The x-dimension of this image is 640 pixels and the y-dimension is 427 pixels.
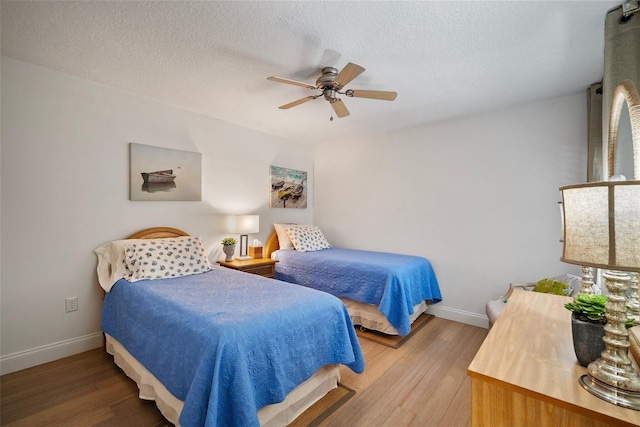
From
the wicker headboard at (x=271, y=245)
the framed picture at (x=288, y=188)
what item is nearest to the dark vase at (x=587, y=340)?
the wicker headboard at (x=271, y=245)

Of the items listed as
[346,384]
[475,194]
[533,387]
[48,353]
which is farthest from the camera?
[475,194]

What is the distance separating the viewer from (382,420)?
1.77 meters

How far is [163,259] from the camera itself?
254cm

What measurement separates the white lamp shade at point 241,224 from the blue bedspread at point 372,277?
1.88ft

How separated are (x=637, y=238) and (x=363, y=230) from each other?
3.56 meters

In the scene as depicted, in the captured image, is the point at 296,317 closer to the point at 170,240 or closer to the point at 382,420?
the point at 382,420

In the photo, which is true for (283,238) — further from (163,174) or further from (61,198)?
(61,198)

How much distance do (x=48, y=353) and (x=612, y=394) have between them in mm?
3547

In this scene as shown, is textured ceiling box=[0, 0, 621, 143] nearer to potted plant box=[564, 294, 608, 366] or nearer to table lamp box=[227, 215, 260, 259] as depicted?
table lamp box=[227, 215, 260, 259]

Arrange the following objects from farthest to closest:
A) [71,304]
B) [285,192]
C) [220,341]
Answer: [285,192] < [71,304] < [220,341]

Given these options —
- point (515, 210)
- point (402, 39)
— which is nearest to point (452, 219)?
point (515, 210)

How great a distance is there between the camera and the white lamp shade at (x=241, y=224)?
3.54m

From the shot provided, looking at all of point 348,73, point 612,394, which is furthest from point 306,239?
point 612,394

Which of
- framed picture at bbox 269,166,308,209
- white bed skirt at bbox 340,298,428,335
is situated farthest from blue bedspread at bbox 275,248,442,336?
framed picture at bbox 269,166,308,209
